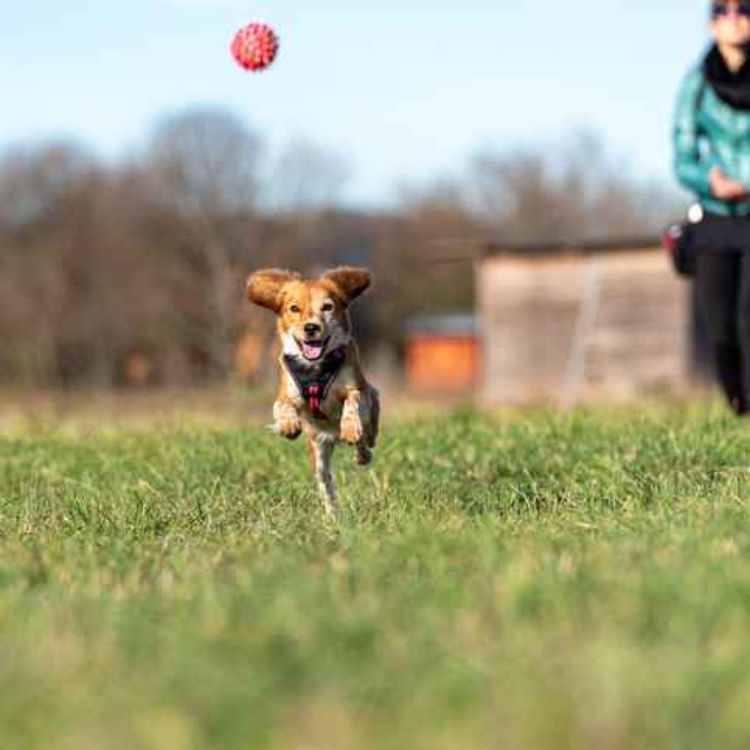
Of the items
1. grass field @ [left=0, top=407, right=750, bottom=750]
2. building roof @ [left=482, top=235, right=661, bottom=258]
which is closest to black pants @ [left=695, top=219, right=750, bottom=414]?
grass field @ [left=0, top=407, right=750, bottom=750]

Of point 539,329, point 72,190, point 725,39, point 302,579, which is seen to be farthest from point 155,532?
point 72,190

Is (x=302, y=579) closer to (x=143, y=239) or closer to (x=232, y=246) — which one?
(x=232, y=246)

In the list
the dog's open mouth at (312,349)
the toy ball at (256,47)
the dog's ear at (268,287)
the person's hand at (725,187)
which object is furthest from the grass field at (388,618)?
the toy ball at (256,47)

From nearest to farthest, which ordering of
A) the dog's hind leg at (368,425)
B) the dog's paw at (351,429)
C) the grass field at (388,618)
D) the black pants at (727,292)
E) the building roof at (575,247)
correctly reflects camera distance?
the grass field at (388,618), the dog's paw at (351,429), the dog's hind leg at (368,425), the black pants at (727,292), the building roof at (575,247)

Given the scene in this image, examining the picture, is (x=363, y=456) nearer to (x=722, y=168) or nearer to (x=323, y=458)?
(x=323, y=458)

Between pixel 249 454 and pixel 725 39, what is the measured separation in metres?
3.06

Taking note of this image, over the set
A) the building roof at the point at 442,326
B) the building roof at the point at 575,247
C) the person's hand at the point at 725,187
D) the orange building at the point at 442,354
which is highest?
the person's hand at the point at 725,187

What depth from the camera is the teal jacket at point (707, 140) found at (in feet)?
26.0

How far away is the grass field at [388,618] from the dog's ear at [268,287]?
0.77 meters

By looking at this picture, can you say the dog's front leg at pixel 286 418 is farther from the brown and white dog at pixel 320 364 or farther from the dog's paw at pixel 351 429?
the dog's paw at pixel 351 429

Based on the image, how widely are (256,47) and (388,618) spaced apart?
4.80 metres

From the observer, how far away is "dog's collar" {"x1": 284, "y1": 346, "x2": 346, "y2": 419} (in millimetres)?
5977

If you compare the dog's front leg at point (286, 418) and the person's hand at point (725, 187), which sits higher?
the person's hand at point (725, 187)

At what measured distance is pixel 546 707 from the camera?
2.55m
